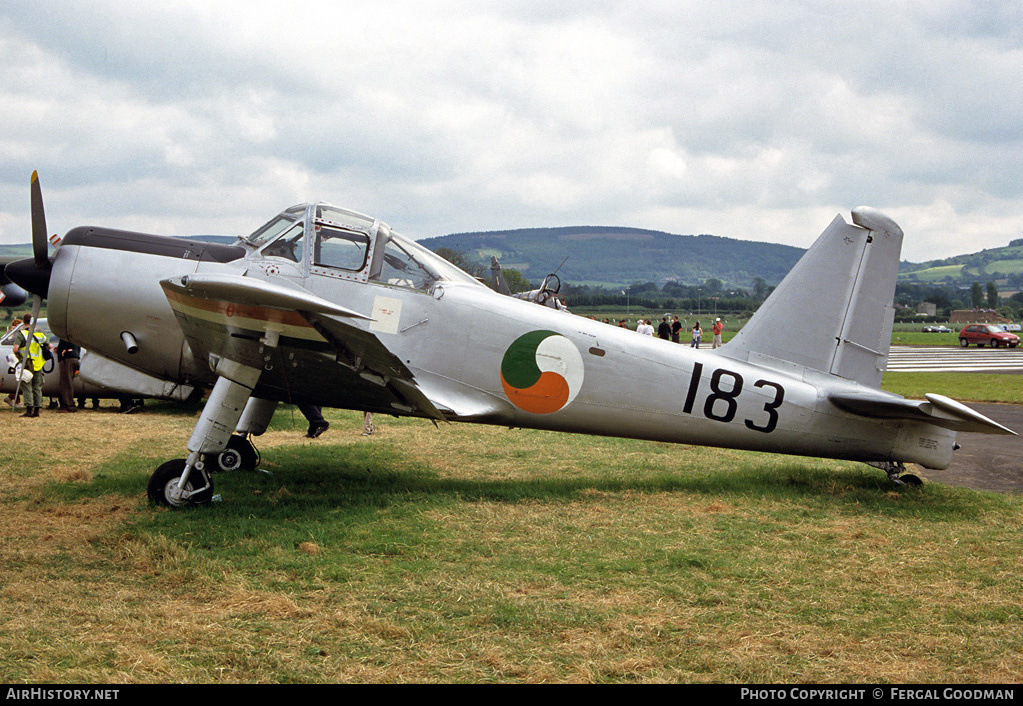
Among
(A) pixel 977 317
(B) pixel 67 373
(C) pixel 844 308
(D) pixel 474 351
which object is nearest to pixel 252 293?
(D) pixel 474 351

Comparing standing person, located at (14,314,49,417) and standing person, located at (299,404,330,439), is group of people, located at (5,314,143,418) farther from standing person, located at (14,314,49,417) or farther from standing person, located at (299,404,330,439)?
standing person, located at (299,404,330,439)

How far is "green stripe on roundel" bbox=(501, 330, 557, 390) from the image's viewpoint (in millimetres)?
7969

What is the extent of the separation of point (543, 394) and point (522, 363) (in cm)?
39

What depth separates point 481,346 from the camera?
313 inches

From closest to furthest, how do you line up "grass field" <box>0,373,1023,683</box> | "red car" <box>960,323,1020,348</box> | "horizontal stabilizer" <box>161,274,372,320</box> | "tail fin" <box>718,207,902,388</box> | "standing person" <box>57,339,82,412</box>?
"grass field" <box>0,373,1023,683</box>
"horizontal stabilizer" <box>161,274,372,320</box>
"tail fin" <box>718,207,902,388</box>
"standing person" <box>57,339,82,412</box>
"red car" <box>960,323,1020,348</box>

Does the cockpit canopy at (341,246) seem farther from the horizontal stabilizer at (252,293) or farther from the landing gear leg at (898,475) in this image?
the landing gear leg at (898,475)

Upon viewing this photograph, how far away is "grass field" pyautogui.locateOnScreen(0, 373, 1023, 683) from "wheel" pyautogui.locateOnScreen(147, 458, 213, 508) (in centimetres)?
19

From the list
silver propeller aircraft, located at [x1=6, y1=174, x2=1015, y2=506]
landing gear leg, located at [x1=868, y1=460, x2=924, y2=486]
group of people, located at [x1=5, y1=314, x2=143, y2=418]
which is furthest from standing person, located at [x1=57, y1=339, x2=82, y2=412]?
landing gear leg, located at [x1=868, y1=460, x2=924, y2=486]

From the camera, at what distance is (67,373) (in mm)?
15078

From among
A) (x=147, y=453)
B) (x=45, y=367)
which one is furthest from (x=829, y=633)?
(x=45, y=367)

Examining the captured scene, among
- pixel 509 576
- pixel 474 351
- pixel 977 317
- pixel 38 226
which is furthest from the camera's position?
pixel 977 317

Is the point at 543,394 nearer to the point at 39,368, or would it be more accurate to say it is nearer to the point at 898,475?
the point at 898,475

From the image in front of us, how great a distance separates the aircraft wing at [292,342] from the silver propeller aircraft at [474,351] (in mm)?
28
